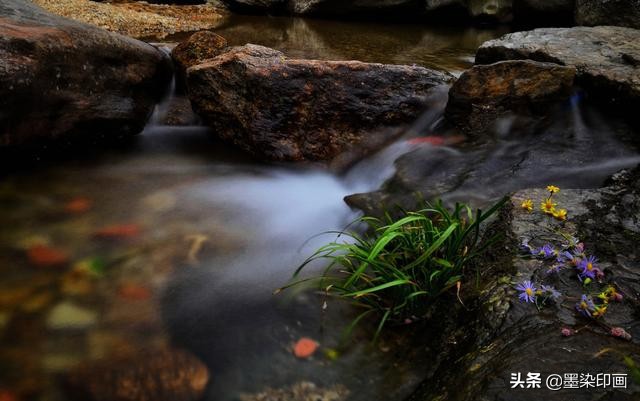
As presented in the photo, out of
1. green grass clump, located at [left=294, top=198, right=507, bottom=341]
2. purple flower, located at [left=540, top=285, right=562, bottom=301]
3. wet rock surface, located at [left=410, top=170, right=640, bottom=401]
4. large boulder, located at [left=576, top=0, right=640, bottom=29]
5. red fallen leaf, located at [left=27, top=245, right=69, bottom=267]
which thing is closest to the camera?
wet rock surface, located at [left=410, top=170, right=640, bottom=401]

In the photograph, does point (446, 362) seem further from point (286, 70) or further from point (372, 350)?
point (286, 70)

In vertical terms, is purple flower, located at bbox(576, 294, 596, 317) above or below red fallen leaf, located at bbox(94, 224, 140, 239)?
above

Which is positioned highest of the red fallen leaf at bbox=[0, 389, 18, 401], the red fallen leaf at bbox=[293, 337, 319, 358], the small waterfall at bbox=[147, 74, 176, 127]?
the small waterfall at bbox=[147, 74, 176, 127]

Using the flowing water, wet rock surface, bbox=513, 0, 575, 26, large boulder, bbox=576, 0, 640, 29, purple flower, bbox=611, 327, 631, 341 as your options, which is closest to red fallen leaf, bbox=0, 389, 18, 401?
the flowing water

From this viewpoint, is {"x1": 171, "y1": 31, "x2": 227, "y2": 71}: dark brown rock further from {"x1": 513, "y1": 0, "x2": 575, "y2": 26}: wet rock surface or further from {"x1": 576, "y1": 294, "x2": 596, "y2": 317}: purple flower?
{"x1": 513, "y1": 0, "x2": 575, "y2": 26}: wet rock surface

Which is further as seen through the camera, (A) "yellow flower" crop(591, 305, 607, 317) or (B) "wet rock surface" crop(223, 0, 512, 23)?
(B) "wet rock surface" crop(223, 0, 512, 23)

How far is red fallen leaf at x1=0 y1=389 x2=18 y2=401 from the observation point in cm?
197

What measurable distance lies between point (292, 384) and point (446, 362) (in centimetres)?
73

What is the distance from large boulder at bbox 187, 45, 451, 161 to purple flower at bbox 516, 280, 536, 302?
2.50 m

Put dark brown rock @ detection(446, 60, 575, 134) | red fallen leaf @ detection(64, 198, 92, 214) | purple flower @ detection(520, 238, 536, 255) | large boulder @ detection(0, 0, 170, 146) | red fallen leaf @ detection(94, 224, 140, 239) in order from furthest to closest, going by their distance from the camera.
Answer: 1. dark brown rock @ detection(446, 60, 575, 134)
2. large boulder @ detection(0, 0, 170, 146)
3. red fallen leaf @ detection(64, 198, 92, 214)
4. red fallen leaf @ detection(94, 224, 140, 239)
5. purple flower @ detection(520, 238, 536, 255)

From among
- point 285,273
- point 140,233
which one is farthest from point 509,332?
point 140,233

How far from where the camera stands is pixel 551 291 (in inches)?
74.0

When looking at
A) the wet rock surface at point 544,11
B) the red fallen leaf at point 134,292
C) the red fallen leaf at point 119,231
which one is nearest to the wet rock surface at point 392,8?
the wet rock surface at point 544,11

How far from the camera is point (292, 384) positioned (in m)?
2.09
